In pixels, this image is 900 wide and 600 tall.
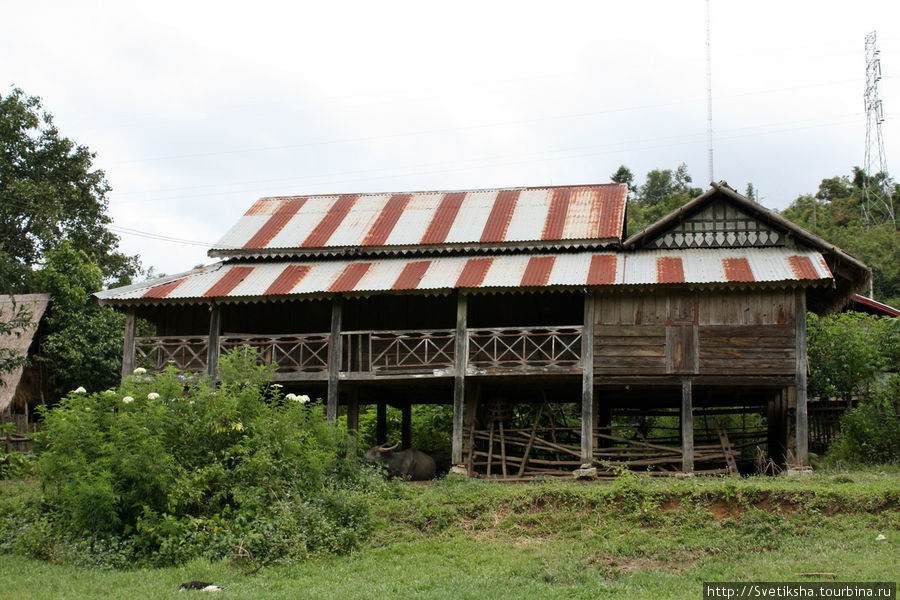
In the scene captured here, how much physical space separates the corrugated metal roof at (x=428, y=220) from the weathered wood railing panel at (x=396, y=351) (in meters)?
1.98

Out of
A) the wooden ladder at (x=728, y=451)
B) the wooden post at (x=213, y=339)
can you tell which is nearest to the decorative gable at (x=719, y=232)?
the wooden ladder at (x=728, y=451)

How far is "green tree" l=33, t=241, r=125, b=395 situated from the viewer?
2631 cm

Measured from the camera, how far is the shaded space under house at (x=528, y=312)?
723 inches

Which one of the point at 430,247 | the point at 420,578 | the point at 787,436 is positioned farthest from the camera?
the point at 430,247

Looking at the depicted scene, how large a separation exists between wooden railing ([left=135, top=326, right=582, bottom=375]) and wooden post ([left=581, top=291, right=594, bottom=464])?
0.23 metres

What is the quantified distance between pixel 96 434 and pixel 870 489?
37.0ft

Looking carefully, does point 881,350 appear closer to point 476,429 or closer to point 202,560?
point 476,429

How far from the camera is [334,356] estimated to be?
19656 mm

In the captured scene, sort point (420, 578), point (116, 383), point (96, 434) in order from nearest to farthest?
point (420, 578), point (96, 434), point (116, 383)

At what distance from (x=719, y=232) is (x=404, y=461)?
7.79 meters

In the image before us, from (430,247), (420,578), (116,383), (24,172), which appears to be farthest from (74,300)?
(420,578)

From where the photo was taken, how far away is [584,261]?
1950 centimetres

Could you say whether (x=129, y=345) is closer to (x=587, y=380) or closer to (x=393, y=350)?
(x=393, y=350)

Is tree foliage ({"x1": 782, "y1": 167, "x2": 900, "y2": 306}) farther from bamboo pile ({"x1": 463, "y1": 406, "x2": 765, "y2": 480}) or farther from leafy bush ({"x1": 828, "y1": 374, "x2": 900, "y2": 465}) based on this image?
Result: bamboo pile ({"x1": 463, "y1": 406, "x2": 765, "y2": 480})
